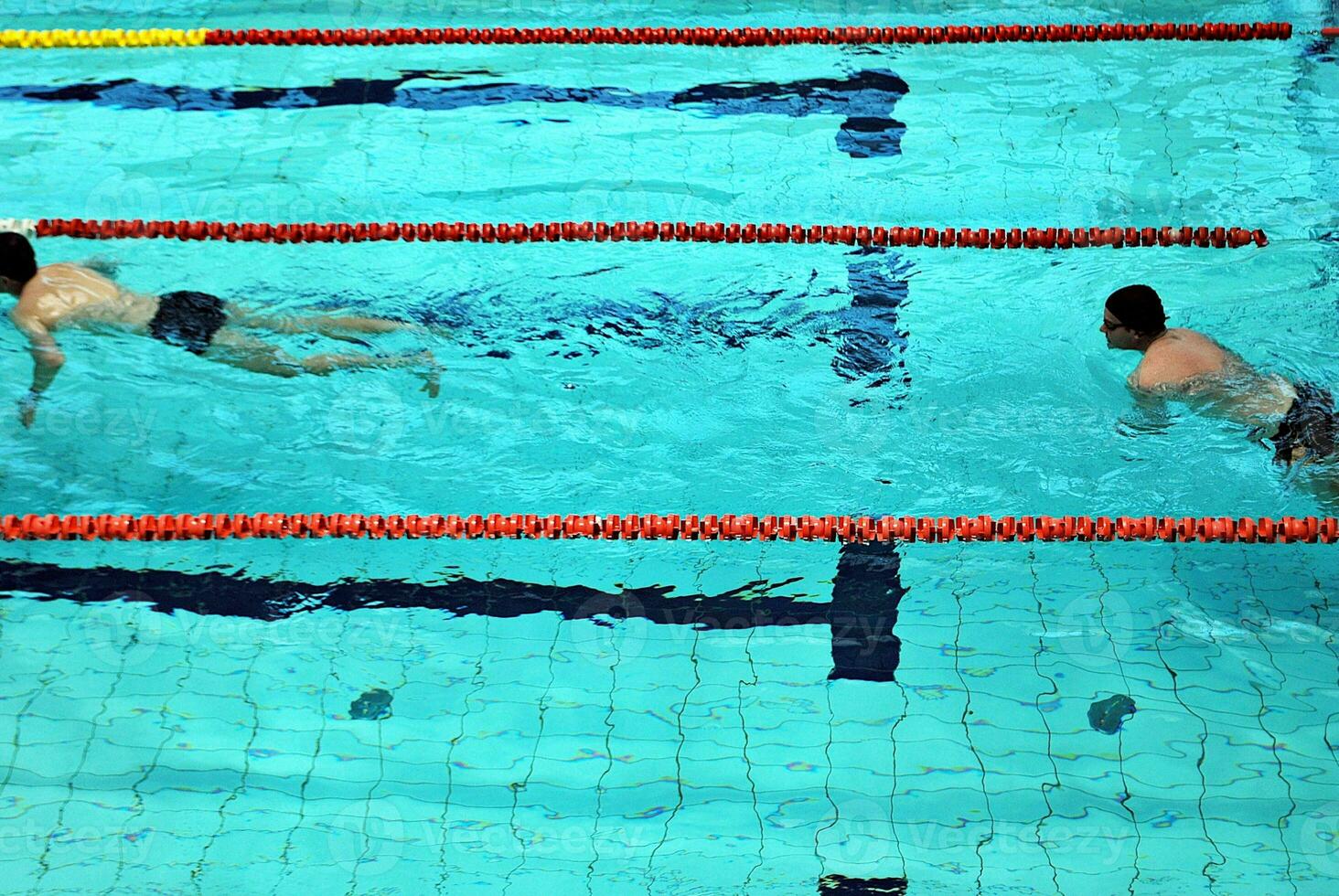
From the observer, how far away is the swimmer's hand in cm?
360

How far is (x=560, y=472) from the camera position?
143 inches

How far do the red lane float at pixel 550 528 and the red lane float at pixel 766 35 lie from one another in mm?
3095

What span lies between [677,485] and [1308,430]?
1.78 metres

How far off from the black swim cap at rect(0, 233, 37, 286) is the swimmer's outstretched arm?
135mm

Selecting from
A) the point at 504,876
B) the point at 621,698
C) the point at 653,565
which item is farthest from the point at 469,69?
the point at 504,876

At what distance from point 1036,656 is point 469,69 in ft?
12.8

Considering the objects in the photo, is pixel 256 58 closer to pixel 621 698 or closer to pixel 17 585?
pixel 17 585

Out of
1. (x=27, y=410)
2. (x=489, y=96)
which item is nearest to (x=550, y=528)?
(x=27, y=410)

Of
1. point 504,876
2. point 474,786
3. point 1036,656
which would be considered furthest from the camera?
point 1036,656

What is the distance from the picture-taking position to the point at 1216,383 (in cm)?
349

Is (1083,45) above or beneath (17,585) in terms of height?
above

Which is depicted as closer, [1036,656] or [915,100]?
[1036,656]

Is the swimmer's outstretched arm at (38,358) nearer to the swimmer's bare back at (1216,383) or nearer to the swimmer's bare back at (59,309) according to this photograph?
the swimmer's bare back at (59,309)

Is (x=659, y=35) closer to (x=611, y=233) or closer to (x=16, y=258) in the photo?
(x=611, y=233)
